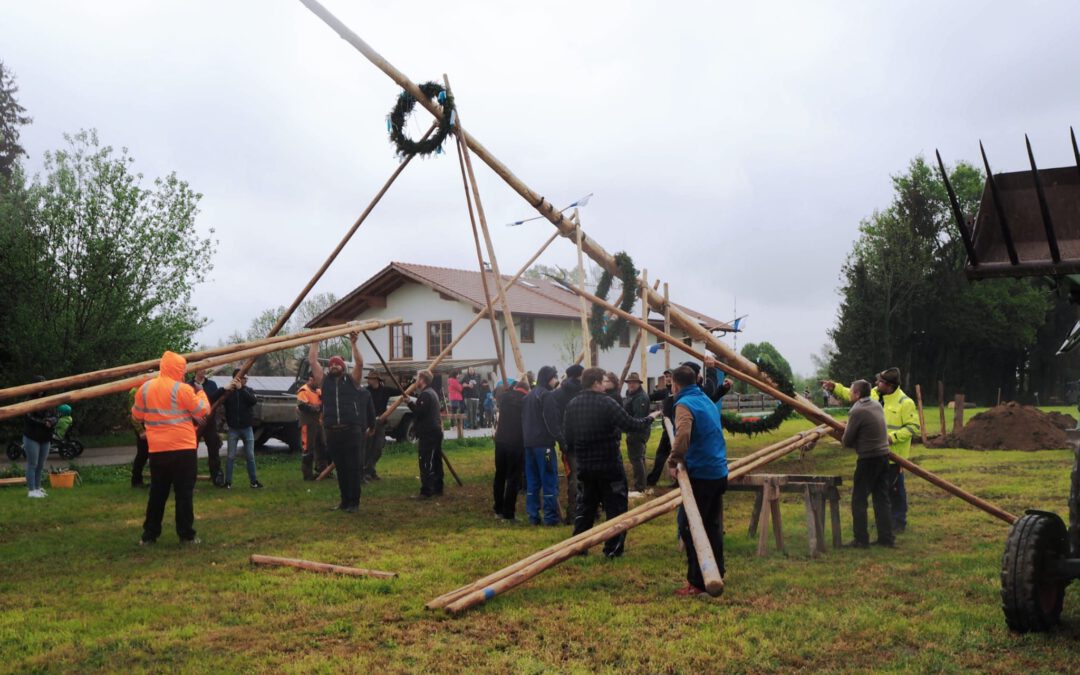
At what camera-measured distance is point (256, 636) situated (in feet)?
20.4

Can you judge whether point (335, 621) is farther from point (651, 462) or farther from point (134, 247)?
point (134, 247)

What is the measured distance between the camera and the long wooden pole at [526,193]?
11.9 meters

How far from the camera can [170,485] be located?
9.59 meters

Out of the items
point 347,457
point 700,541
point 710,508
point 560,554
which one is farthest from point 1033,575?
point 347,457

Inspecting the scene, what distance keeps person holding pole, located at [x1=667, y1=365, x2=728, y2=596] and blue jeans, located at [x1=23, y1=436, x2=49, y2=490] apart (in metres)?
10.0

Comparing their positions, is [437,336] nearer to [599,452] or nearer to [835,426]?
[835,426]

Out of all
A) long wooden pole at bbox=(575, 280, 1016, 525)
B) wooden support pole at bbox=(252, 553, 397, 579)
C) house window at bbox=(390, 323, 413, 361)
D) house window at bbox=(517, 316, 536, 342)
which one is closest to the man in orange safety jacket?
wooden support pole at bbox=(252, 553, 397, 579)

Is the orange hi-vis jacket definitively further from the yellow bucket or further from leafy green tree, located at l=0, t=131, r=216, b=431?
leafy green tree, located at l=0, t=131, r=216, b=431

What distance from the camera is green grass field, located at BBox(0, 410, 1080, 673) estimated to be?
570 centimetres

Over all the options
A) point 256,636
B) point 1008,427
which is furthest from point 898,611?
point 1008,427

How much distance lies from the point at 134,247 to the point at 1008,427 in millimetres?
22160

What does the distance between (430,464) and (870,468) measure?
6483mm

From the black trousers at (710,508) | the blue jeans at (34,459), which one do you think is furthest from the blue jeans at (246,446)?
the black trousers at (710,508)

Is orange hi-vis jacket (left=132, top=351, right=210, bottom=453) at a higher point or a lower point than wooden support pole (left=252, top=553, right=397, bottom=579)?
higher
